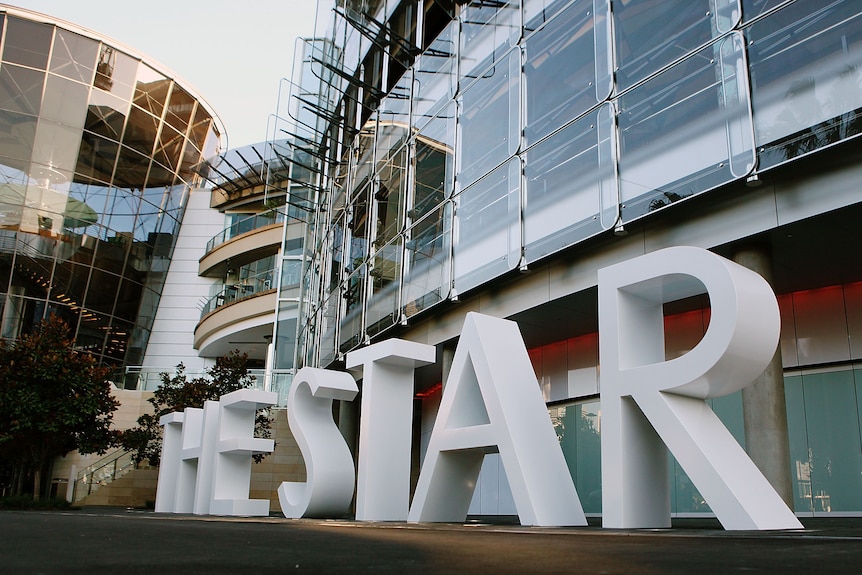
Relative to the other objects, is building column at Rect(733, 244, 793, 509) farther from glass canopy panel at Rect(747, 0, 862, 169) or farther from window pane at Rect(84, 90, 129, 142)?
window pane at Rect(84, 90, 129, 142)

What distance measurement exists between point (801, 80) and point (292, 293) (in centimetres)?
2251

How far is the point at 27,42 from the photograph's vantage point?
3791cm

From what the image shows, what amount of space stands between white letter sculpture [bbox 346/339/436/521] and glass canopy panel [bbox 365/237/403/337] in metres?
4.83

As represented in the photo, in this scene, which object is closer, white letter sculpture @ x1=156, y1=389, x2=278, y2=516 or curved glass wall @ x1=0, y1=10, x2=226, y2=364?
white letter sculpture @ x1=156, y1=389, x2=278, y2=516

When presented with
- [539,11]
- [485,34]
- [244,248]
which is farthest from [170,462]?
[244,248]

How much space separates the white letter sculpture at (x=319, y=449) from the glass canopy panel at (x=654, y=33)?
6.67 metres

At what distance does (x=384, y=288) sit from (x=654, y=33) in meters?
8.90

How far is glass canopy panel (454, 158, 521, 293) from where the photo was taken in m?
13.2

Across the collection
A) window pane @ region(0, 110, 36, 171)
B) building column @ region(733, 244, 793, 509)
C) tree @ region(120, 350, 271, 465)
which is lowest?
building column @ region(733, 244, 793, 509)

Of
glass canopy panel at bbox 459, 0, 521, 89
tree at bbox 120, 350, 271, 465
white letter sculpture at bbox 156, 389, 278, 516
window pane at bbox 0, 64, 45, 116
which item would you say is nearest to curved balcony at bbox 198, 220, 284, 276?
tree at bbox 120, 350, 271, 465

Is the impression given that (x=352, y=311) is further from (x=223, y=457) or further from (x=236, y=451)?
(x=236, y=451)

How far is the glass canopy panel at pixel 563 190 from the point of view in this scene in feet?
37.8

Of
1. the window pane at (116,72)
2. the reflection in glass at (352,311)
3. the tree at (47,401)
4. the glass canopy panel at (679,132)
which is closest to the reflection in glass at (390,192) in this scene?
the reflection in glass at (352,311)

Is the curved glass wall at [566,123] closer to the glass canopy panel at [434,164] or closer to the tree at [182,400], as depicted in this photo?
the glass canopy panel at [434,164]
